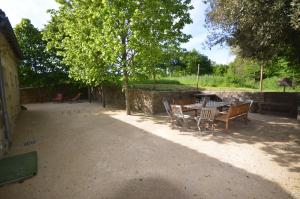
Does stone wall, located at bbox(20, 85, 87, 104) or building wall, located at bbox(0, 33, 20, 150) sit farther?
stone wall, located at bbox(20, 85, 87, 104)

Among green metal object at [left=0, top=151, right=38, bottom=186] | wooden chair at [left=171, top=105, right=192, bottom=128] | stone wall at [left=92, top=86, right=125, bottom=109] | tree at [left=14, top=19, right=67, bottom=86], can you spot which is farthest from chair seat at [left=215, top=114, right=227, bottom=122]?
tree at [left=14, top=19, right=67, bottom=86]

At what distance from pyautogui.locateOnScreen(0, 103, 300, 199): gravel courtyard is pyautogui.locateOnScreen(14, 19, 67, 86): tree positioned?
1138cm

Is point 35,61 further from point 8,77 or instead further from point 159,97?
point 159,97

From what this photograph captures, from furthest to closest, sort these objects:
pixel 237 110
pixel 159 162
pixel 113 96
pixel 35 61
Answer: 1. pixel 35 61
2. pixel 113 96
3. pixel 237 110
4. pixel 159 162

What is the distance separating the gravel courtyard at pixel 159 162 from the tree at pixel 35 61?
1138 cm

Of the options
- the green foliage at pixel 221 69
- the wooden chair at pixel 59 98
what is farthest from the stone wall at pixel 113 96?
the green foliage at pixel 221 69

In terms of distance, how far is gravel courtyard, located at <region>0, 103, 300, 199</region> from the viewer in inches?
157

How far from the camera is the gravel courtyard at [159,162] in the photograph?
13.1 ft

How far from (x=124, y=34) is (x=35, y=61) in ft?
41.2

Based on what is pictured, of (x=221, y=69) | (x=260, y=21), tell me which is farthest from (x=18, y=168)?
(x=221, y=69)

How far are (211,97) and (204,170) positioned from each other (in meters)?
8.40

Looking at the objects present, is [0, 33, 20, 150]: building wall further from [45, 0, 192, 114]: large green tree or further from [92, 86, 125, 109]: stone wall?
[92, 86, 125, 109]: stone wall

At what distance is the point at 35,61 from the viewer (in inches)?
746

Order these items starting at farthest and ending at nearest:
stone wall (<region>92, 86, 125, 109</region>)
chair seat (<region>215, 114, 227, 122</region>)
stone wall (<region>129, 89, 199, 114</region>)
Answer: stone wall (<region>92, 86, 125, 109</region>)
stone wall (<region>129, 89, 199, 114</region>)
chair seat (<region>215, 114, 227, 122</region>)
